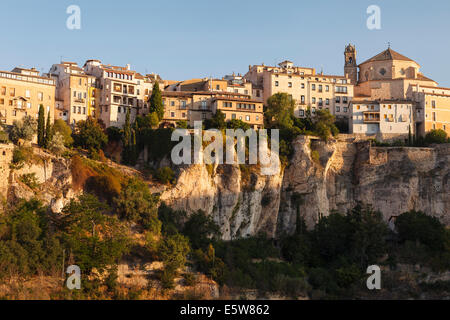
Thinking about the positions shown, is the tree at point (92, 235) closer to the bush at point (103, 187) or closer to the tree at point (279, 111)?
the bush at point (103, 187)

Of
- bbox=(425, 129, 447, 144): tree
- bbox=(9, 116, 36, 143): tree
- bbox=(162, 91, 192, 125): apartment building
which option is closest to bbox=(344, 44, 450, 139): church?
bbox=(425, 129, 447, 144): tree

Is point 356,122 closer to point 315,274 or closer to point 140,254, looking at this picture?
point 315,274

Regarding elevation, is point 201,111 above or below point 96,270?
above

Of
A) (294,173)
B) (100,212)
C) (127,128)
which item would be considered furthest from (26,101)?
(294,173)

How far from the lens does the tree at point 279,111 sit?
66.1 meters

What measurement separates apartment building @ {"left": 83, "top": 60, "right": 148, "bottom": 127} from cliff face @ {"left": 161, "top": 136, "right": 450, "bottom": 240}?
435 inches

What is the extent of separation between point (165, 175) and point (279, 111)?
1529 centimetres

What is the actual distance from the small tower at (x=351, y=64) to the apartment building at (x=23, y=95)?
37.6 meters

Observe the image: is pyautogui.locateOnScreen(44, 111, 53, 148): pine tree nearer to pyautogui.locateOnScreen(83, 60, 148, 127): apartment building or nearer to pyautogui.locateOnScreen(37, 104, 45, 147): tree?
pyautogui.locateOnScreen(37, 104, 45, 147): tree

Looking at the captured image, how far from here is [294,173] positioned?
62219 mm

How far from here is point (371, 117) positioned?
68.9m

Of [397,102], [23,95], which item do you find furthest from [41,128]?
[397,102]

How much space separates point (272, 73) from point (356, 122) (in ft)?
31.8

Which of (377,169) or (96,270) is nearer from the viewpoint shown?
(96,270)
